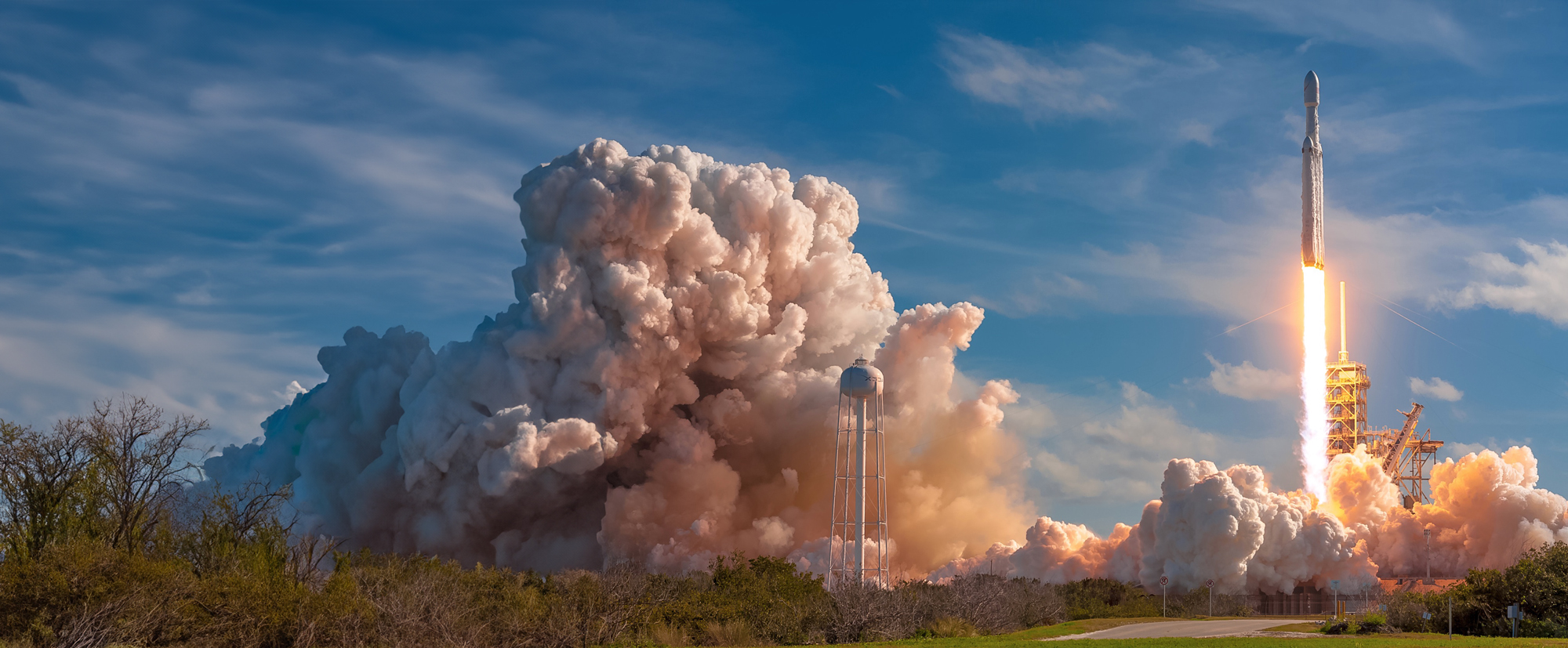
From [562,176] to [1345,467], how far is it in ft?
134

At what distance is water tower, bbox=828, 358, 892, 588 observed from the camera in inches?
2180

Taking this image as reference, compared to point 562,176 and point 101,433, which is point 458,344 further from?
point 101,433

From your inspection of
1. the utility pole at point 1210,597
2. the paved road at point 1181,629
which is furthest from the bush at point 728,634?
the utility pole at point 1210,597

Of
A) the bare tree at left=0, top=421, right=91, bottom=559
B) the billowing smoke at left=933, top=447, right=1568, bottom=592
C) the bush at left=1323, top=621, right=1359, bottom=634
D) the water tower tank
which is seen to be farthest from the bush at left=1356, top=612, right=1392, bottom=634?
the bare tree at left=0, top=421, right=91, bottom=559

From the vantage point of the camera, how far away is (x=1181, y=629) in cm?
4238

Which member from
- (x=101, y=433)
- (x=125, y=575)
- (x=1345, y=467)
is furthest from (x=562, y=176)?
(x=1345, y=467)

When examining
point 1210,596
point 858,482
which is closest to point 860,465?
point 858,482

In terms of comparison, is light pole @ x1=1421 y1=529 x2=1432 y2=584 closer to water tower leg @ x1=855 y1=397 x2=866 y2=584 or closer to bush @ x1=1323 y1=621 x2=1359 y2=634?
bush @ x1=1323 y1=621 x2=1359 y2=634

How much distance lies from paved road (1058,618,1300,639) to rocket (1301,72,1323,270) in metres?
20.8

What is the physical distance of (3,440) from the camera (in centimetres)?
3400

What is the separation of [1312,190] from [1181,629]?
29868 millimetres

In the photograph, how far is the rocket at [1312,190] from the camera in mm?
63156

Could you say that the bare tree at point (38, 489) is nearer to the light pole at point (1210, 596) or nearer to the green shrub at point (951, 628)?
the green shrub at point (951, 628)

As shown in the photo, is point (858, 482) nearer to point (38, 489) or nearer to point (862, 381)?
point (862, 381)
